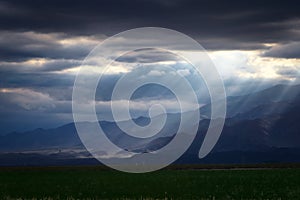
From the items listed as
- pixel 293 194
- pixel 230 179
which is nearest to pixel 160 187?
pixel 230 179

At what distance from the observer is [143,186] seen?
199 feet

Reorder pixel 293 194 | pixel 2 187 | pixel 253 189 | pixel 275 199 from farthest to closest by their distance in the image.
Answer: pixel 2 187 → pixel 253 189 → pixel 293 194 → pixel 275 199

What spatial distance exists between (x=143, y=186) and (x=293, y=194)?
61.8 ft

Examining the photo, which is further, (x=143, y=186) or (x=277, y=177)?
(x=277, y=177)

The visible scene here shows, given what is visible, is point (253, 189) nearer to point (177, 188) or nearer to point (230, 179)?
point (177, 188)

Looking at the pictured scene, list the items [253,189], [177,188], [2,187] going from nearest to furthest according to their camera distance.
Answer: [253,189] → [177,188] → [2,187]

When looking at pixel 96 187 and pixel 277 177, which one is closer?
pixel 96 187

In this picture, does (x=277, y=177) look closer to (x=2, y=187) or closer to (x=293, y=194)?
(x=293, y=194)

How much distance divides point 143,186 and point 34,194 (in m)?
12.6

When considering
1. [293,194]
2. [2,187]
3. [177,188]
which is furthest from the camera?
[2,187]

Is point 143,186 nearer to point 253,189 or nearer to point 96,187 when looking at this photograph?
point 96,187

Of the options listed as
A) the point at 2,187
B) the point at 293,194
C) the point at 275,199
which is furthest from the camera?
the point at 2,187

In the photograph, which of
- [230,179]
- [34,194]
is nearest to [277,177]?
[230,179]

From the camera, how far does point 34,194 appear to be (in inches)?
2158
